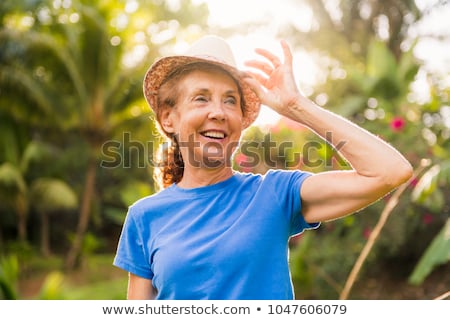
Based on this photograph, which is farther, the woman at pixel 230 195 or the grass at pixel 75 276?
the grass at pixel 75 276

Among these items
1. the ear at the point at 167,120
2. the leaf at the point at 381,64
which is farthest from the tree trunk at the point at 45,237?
the ear at the point at 167,120

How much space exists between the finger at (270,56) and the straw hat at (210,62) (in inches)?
3.3

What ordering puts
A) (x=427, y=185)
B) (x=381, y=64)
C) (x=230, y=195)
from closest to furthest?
(x=230, y=195) < (x=427, y=185) < (x=381, y=64)

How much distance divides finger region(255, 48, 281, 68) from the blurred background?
2862 mm

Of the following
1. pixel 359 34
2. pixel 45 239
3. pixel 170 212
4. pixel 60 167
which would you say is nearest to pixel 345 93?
pixel 359 34

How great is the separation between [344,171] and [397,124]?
576cm

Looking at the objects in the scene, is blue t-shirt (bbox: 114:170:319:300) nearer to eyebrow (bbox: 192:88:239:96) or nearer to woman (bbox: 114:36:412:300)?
woman (bbox: 114:36:412:300)

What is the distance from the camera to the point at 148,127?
39.1 feet

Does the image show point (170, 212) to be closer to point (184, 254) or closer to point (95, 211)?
point (184, 254)

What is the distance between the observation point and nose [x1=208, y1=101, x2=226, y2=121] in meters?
1.63

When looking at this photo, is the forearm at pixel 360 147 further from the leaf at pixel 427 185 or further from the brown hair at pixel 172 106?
the leaf at pixel 427 185

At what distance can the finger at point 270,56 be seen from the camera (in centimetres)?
164

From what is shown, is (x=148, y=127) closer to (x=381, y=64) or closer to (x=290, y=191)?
(x=381, y=64)

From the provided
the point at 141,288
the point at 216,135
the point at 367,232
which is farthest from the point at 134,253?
the point at 367,232
